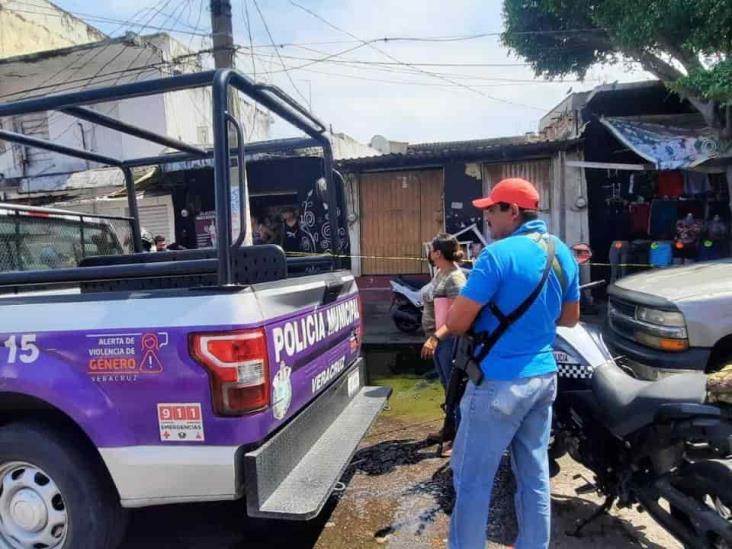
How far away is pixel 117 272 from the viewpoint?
2.28 metres

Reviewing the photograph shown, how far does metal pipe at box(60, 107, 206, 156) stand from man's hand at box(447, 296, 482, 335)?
83.4 inches

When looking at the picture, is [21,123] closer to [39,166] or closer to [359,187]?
[39,166]

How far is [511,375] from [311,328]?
3.44 ft

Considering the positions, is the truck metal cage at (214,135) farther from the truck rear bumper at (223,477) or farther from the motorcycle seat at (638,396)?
the motorcycle seat at (638,396)

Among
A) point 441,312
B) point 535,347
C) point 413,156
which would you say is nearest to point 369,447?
point 441,312

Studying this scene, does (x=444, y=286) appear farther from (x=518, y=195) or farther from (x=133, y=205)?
(x=133, y=205)

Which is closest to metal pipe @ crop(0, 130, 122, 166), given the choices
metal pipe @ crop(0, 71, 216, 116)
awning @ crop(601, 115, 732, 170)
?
metal pipe @ crop(0, 71, 216, 116)

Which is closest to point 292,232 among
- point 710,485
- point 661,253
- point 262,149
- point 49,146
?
point 661,253

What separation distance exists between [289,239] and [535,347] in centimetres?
998

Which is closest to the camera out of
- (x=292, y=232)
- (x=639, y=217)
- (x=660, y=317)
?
(x=660, y=317)

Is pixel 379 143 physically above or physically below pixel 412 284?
above

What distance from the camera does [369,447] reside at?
13.6ft

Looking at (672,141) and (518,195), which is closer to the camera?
(518,195)

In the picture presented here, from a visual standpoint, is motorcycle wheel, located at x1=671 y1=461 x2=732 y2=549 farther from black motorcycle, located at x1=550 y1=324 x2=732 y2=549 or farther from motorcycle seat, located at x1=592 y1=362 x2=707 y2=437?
motorcycle seat, located at x1=592 y1=362 x2=707 y2=437
